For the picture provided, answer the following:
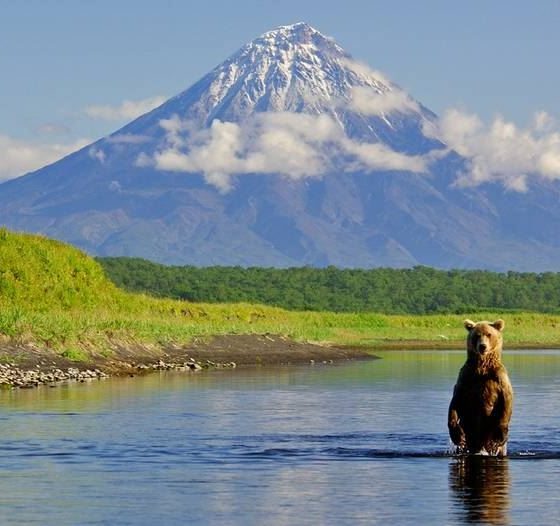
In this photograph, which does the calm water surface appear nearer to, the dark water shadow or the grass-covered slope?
the dark water shadow

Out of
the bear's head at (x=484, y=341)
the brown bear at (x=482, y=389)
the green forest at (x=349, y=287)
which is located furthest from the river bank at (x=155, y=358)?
the green forest at (x=349, y=287)

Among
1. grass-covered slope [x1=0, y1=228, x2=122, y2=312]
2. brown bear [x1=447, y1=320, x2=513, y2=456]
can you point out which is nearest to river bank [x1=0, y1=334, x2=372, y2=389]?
grass-covered slope [x1=0, y1=228, x2=122, y2=312]

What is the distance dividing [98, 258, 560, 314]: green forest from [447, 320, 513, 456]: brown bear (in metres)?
90.2

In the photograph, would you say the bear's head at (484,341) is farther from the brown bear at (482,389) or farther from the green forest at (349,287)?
the green forest at (349,287)

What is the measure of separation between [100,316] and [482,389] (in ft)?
104

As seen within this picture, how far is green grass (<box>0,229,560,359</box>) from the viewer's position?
47938mm

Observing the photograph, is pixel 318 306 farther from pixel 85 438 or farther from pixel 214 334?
pixel 85 438

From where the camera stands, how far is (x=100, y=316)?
178 feet

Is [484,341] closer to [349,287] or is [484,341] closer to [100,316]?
[100,316]

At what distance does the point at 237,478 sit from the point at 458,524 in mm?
4727

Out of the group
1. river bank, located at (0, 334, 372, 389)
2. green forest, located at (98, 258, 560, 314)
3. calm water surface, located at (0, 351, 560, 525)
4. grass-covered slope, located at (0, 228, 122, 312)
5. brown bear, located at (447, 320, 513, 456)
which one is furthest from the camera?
green forest, located at (98, 258, 560, 314)

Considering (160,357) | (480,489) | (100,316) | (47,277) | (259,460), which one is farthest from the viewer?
(47,277)

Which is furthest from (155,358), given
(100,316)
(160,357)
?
(100,316)

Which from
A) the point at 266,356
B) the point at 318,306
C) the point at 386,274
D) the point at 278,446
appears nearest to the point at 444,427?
the point at 278,446
